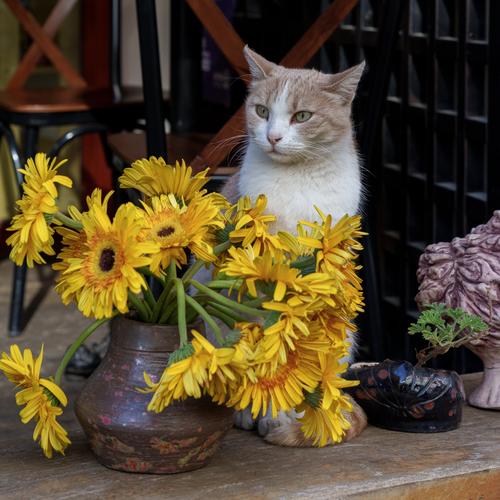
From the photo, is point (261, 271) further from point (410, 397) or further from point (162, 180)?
point (410, 397)

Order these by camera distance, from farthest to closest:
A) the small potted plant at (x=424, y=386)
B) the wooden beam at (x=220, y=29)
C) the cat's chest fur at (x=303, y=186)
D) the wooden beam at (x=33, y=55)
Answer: the wooden beam at (x=33, y=55) → the wooden beam at (x=220, y=29) → the cat's chest fur at (x=303, y=186) → the small potted plant at (x=424, y=386)

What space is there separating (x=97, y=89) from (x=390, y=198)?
104 cm

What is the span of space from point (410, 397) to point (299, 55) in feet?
2.70

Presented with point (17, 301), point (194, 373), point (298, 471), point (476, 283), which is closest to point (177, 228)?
point (194, 373)

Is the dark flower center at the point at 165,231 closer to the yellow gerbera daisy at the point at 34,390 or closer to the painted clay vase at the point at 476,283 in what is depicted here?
the yellow gerbera daisy at the point at 34,390

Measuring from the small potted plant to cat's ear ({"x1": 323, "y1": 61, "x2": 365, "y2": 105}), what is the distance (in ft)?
1.45

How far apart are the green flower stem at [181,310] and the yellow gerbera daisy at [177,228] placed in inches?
1.3

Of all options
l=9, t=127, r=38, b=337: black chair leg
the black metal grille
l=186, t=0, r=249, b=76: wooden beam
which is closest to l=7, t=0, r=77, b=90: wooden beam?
l=9, t=127, r=38, b=337: black chair leg

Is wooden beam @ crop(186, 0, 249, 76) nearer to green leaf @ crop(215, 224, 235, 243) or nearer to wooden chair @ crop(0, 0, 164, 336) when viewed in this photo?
green leaf @ crop(215, 224, 235, 243)

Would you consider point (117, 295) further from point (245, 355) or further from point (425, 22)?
point (425, 22)

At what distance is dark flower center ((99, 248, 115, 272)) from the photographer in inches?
53.2

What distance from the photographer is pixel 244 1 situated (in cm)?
347

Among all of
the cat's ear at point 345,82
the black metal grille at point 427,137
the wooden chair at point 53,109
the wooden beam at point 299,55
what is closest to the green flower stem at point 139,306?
the cat's ear at point 345,82

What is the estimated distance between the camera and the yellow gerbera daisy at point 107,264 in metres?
1.32
